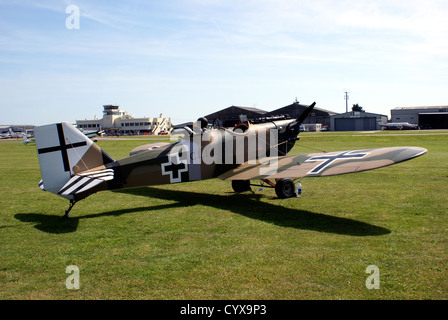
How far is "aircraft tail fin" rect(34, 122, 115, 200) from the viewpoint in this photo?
340 inches

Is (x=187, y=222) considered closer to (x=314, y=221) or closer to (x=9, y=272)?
(x=314, y=221)

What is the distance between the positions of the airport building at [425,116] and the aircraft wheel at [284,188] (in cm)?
9204

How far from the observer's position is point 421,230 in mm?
7426

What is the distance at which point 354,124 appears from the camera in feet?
298

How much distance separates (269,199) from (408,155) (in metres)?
4.33

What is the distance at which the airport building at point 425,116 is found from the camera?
88.3 m

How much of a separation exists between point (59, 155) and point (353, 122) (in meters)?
90.7

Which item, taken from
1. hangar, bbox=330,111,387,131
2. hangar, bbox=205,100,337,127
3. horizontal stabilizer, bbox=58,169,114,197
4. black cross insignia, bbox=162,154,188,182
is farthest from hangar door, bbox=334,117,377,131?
horizontal stabilizer, bbox=58,169,114,197

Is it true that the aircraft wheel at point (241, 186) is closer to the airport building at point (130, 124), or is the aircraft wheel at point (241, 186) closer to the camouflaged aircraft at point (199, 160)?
the camouflaged aircraft at point (199, 160)

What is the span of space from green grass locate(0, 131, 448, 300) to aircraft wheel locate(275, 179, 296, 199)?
0.28 meters

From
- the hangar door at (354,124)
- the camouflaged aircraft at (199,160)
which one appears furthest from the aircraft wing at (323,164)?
the hangar door at (354,124)

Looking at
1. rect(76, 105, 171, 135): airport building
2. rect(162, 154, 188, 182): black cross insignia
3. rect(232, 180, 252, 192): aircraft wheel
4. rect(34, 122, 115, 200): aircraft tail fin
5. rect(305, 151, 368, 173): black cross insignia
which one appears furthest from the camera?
rect(76, 105, 171, 135): airport building

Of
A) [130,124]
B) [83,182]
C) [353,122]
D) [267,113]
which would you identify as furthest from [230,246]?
[130,124]

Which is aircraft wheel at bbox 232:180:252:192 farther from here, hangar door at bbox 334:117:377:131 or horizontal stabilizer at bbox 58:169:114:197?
hangar door at bbox 334:117:377:131
